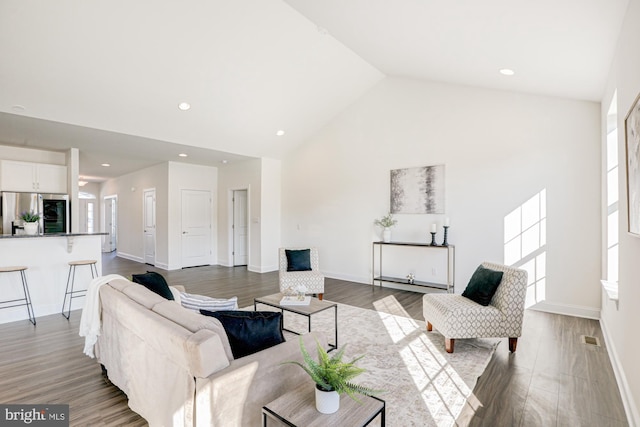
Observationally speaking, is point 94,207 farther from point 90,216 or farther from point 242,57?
point 242,57

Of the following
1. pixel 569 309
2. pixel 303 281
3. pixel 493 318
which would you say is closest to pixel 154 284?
pixel 303 281

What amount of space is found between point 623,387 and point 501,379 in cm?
80

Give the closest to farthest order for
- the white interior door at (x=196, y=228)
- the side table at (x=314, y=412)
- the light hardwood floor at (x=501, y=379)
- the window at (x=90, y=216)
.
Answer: the side table at (x=314, y=412), the light hardwood floor at (x=501, y=379), the white interior door at (x=196, y=228), the window at (x=90, y=216)

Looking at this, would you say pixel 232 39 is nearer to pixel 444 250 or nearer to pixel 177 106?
pixel 177 106

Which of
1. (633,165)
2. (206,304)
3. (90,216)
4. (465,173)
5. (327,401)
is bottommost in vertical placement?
(327,401)

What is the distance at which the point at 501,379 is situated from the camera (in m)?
2.63

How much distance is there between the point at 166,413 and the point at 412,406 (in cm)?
160

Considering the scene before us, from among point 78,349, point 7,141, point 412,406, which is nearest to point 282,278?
point 78,349

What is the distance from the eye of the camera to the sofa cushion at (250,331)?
175cm

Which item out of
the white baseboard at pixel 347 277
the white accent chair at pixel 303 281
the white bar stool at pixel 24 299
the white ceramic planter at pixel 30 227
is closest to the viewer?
the white bar stool at pixel 24 299

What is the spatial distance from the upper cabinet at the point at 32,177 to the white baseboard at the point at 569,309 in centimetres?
850

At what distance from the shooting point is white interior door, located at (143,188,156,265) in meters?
8.41

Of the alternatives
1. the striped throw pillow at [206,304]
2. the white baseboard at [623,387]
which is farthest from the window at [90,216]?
the white baseboard at [623,387]

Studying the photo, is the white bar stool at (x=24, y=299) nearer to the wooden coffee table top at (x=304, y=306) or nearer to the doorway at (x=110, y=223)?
the wooden coffee table top at (x=304, y=306)
